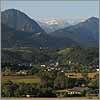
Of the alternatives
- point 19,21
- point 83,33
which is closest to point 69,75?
point 83,33

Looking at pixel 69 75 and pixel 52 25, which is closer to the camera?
pixel 69 75

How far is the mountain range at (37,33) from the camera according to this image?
9.04 ft

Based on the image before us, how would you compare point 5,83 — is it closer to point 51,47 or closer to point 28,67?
point 28,67

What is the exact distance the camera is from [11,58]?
2.74 metres

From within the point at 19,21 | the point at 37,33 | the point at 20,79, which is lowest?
the point at 20,79

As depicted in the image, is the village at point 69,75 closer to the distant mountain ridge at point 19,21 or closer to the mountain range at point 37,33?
the mountain range at point 37,33

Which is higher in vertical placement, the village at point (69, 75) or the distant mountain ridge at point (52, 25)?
the distant mountain ridge at point (52, 25)

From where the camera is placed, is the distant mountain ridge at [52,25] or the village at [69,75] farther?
the distant mountain ridge at [52,25]

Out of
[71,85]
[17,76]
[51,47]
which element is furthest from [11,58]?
[71,85]

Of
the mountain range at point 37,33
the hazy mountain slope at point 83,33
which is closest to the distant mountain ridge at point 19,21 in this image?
the mountain range at point 37,33

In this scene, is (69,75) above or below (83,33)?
below

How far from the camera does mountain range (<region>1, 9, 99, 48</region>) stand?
2754 mm

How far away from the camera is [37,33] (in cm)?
281

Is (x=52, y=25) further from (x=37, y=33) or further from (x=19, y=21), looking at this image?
(x=19, y=21)
